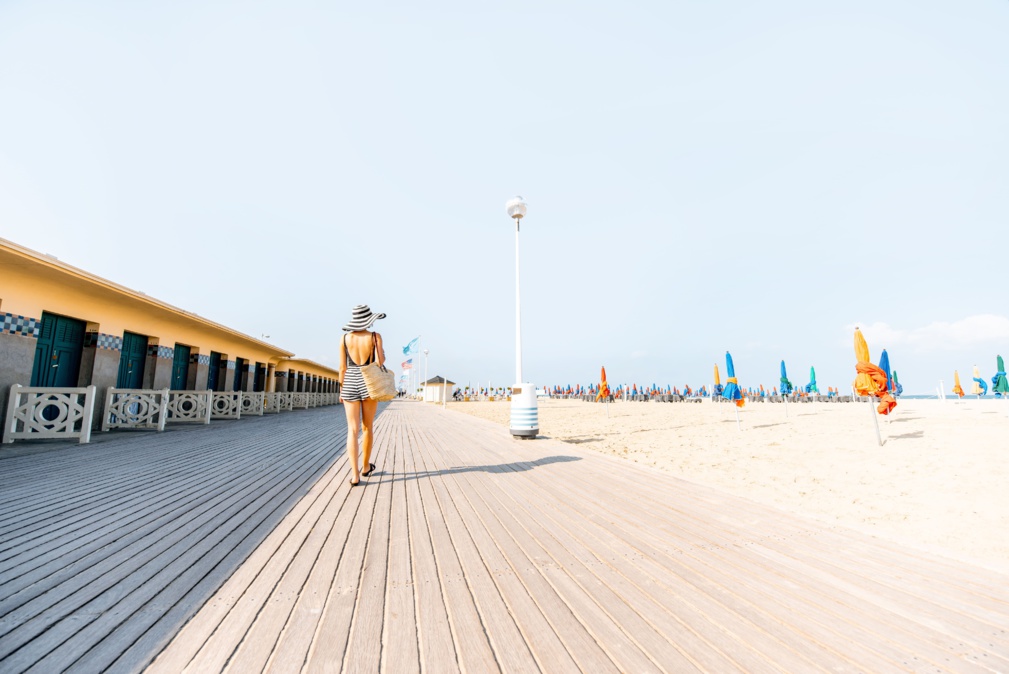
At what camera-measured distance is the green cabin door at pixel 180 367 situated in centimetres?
1307

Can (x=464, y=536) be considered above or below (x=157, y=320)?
below

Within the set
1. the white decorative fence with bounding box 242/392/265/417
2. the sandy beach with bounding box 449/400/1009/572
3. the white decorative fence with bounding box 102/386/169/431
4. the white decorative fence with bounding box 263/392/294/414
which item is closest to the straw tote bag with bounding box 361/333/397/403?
the sandy beach with bounding box 449/400/1009/572

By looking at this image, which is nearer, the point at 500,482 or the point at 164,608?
the point at 164,608

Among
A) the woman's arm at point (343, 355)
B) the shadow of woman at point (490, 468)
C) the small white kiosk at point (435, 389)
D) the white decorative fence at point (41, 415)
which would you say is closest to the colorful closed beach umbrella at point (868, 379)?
the shadow of woman at point (490, 468)

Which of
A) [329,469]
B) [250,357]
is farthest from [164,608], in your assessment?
[250,357]

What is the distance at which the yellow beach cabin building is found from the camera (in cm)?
721

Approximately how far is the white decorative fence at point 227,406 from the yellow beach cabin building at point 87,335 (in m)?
1.28

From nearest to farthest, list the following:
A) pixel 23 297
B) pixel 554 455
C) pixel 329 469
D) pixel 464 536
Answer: pixel 464 536
pixel 329 469
pixel 554 455
pixel 23 297

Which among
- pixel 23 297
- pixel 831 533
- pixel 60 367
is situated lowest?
pixel 831 533

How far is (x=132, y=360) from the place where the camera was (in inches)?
436

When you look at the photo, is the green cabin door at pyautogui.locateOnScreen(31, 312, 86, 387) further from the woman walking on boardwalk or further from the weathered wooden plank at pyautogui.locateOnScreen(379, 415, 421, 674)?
the weathered wooden plank at pyautogui.locateOnScreen(379, 415, 421, 674)

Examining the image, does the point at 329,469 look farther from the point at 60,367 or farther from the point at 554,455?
the point at 60,367

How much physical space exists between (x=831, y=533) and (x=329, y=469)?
5.19 metres

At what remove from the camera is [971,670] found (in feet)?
4.75
